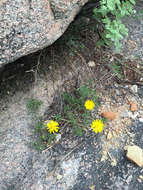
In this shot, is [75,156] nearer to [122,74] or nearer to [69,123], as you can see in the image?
[69,123]

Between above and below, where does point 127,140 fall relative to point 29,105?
below

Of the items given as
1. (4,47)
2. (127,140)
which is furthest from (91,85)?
(4,47)

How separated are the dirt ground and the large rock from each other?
0.40 m

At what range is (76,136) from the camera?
1.91 meters

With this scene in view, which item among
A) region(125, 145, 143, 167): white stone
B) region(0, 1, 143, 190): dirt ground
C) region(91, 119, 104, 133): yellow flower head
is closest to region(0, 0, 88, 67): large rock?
region(0, 1, 143, 190): dirt ground

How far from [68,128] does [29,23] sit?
0.91 m

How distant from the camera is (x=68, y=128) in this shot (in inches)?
76.2

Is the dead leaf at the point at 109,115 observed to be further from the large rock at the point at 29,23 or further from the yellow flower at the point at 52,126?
the large rock at the point at 29,23

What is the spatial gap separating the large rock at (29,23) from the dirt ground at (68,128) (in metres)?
0.40

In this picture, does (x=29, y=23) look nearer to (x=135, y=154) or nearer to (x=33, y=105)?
(x=33, y=105)

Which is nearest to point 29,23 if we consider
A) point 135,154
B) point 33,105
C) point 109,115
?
point 33,105

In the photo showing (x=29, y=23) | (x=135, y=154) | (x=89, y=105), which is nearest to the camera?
(x=29, y=23)

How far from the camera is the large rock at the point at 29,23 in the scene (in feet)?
4.68

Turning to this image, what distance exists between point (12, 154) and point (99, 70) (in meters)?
1.15
